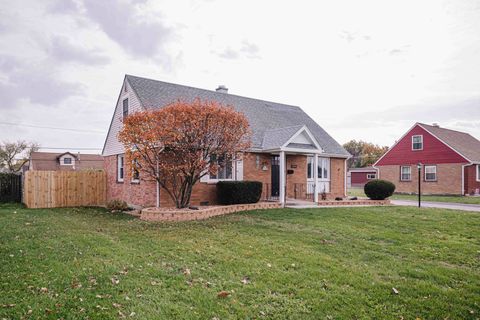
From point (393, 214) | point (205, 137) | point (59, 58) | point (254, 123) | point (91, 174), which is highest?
point (59, 58)

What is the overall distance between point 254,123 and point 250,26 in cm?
536

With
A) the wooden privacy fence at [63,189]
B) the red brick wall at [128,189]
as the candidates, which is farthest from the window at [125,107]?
the wooden privacy fence at [63,189]

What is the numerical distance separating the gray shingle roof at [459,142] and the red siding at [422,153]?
484 mm

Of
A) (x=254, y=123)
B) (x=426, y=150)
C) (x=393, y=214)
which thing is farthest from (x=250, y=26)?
(x=426, y=150)

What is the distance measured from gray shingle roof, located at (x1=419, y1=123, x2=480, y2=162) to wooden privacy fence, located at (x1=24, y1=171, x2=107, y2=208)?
28208 millimetres

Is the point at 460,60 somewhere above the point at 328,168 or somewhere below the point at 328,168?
above

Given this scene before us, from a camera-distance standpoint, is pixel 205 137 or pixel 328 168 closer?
pixel 205 137

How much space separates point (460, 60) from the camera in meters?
14.0

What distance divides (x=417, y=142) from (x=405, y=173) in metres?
3.12

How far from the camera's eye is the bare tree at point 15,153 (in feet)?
161

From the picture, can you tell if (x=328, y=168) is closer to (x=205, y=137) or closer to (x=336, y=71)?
(x=336, y=71)

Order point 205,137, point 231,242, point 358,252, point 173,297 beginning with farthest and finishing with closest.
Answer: point 205,137
point 231,242
point 358,252
point 173,297

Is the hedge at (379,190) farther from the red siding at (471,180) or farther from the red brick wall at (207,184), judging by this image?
the red siding at (471,180)

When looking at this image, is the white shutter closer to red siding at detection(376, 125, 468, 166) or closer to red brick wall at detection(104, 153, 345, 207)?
red brick wall at detection(104, 153, 345, 207)
